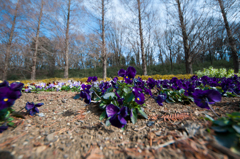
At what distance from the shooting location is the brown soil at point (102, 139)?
2.25 feet

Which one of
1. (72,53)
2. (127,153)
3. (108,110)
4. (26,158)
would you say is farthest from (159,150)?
(72,53)

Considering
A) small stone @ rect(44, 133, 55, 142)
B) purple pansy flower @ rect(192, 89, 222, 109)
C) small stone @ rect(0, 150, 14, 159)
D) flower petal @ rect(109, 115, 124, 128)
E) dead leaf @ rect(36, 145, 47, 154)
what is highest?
purple pansy flower @ rect(192, 89, 222, 109)

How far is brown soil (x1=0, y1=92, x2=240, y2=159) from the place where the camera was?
69 centimetres

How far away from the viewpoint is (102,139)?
97 centimetres

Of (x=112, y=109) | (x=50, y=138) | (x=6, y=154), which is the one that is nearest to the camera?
(x=6, y=154)

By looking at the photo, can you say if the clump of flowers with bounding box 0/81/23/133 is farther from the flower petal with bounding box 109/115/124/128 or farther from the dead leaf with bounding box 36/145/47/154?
the flower petal with bounding box 109/115/124/128

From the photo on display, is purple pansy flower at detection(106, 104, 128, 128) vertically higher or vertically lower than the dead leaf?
higher

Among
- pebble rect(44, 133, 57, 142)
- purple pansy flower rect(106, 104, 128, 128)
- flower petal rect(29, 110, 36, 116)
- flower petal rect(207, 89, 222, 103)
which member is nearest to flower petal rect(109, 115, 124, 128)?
purple pansy flower rect(106, 104, 128, 128)

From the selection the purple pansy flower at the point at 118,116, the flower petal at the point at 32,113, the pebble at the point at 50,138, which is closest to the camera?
the pebble at the point at 50,138

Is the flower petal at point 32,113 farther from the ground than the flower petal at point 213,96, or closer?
closer

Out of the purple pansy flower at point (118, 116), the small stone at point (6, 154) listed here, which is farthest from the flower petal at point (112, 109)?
the small stone at point (6, 154)

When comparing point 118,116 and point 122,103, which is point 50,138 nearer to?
point 118,116

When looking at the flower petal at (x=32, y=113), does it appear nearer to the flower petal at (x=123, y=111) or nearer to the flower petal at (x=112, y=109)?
the flower petal at (x=112, y=109)

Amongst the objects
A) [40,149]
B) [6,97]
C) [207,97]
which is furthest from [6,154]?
[207,97]
